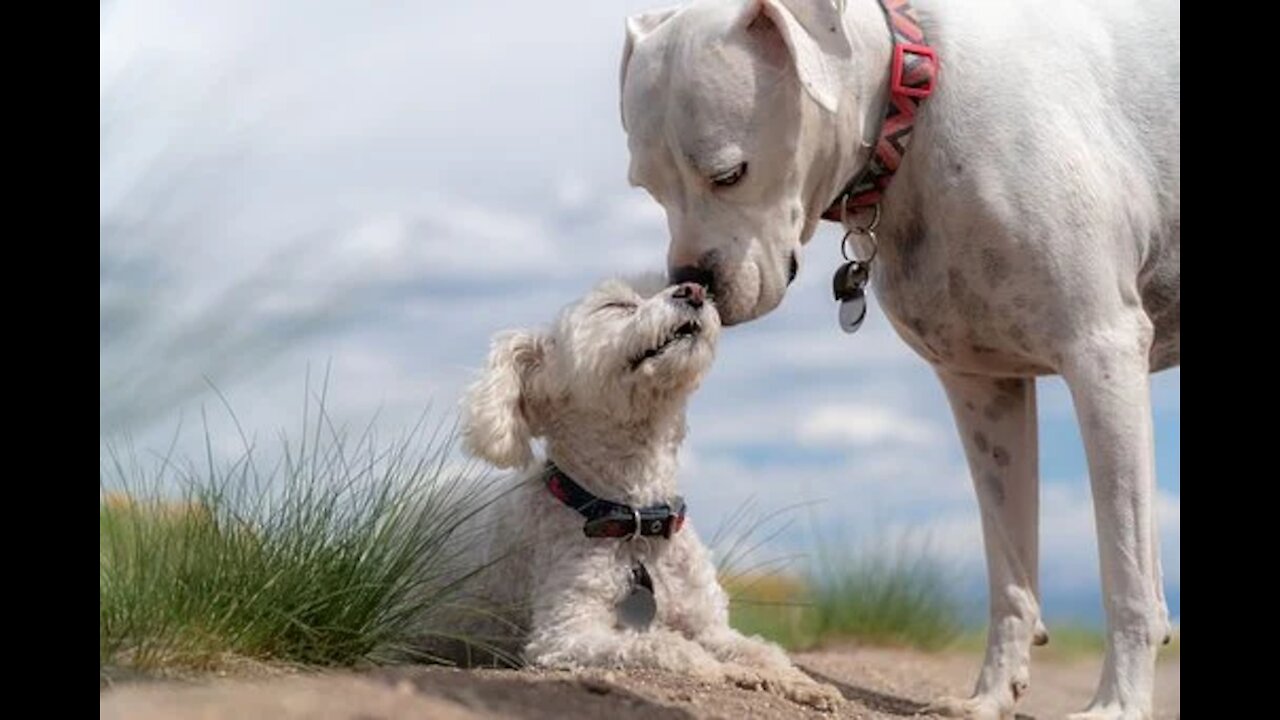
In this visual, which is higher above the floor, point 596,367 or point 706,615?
point 596,367

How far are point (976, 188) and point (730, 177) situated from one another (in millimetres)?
869

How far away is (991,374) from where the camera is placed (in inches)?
263

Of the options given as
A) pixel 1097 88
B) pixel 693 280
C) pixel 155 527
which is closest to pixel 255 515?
pixel 155 527

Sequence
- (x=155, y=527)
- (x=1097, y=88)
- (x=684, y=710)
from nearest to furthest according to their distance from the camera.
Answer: (x=684, y=710) < (x=155, y=527) < (x=1097, y=88)

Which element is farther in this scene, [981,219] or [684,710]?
[981,219]

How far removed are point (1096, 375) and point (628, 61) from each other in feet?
6.22

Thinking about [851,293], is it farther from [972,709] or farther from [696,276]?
[972,709]

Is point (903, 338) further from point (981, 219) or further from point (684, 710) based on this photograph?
point (684, 710)

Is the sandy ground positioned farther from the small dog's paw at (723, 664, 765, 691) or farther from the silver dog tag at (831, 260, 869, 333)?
the silver dog tag at (831, 260, 869, 333)

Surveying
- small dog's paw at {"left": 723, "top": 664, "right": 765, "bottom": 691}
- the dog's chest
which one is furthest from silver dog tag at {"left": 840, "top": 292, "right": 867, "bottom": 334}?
small dog's paw at {"left": 723, "top": 664, "right": 765, "bottom": 691}

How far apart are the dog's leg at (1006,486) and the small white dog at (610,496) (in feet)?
3.93

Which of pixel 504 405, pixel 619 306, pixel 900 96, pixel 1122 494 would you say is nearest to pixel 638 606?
pixel 504 405

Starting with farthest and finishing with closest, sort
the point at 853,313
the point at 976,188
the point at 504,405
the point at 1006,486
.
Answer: the point at 1006,486 → the point at 853,313 → the point at 976,188 → the point at 504,405

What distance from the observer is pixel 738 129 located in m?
5.75
